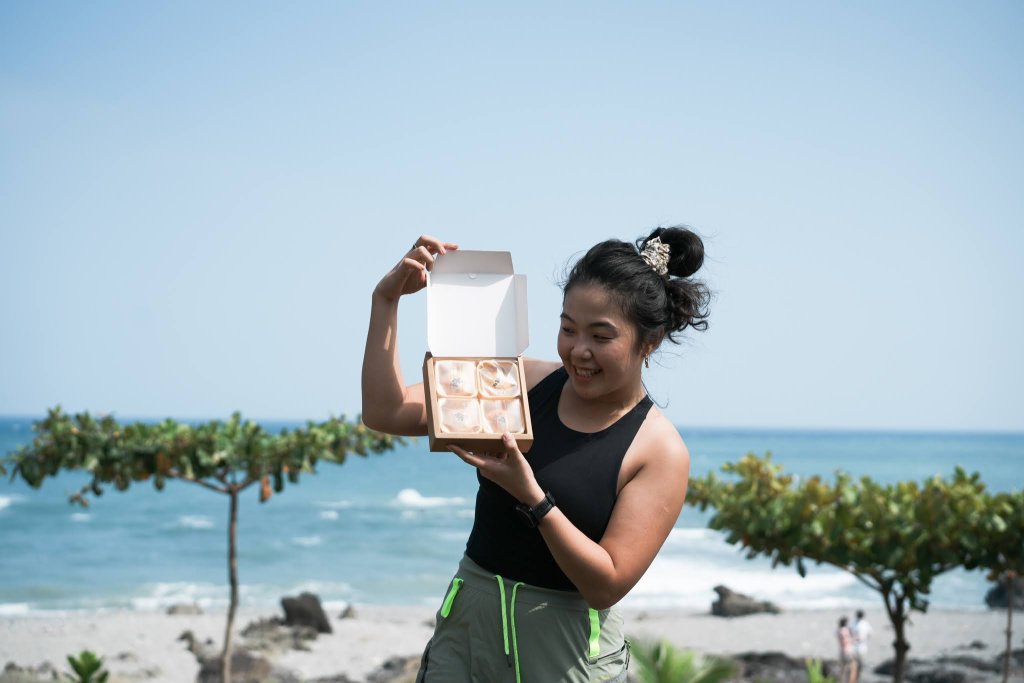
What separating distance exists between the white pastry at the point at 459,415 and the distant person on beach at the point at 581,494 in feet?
0.19

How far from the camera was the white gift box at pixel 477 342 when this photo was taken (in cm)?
209

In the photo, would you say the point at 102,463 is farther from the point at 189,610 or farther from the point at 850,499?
the point at 189,610

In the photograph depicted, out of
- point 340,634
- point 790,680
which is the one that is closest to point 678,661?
point 790,680

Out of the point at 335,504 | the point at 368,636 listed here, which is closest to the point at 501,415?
the point at 368,636

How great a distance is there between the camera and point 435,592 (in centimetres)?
2498

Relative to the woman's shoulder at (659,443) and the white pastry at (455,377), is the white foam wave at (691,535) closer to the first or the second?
the woman's shoulder at (659,443)

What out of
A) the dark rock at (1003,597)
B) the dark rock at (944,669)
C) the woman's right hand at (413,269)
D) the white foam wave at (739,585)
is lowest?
the white foam wave at (739,585)

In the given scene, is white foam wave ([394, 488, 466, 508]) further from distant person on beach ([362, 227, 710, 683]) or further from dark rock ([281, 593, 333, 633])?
distant person on beach ([362, 227, 710, 683])

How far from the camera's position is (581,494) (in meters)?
2.15

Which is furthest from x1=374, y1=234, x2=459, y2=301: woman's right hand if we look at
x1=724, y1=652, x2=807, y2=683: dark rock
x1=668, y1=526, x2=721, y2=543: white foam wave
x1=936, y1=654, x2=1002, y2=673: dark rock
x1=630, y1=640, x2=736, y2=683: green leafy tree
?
x1=668, y1=526, x2=721, y2=543: white foam wave

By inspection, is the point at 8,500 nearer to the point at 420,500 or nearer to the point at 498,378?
the point at 420,500

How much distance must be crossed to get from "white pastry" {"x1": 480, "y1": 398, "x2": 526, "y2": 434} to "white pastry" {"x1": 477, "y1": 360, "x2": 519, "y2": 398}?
2 centimetres

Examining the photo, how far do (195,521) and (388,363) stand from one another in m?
34.4

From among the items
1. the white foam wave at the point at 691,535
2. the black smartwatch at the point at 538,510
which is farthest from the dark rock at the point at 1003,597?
the black smartwatch at the point at 538,510
